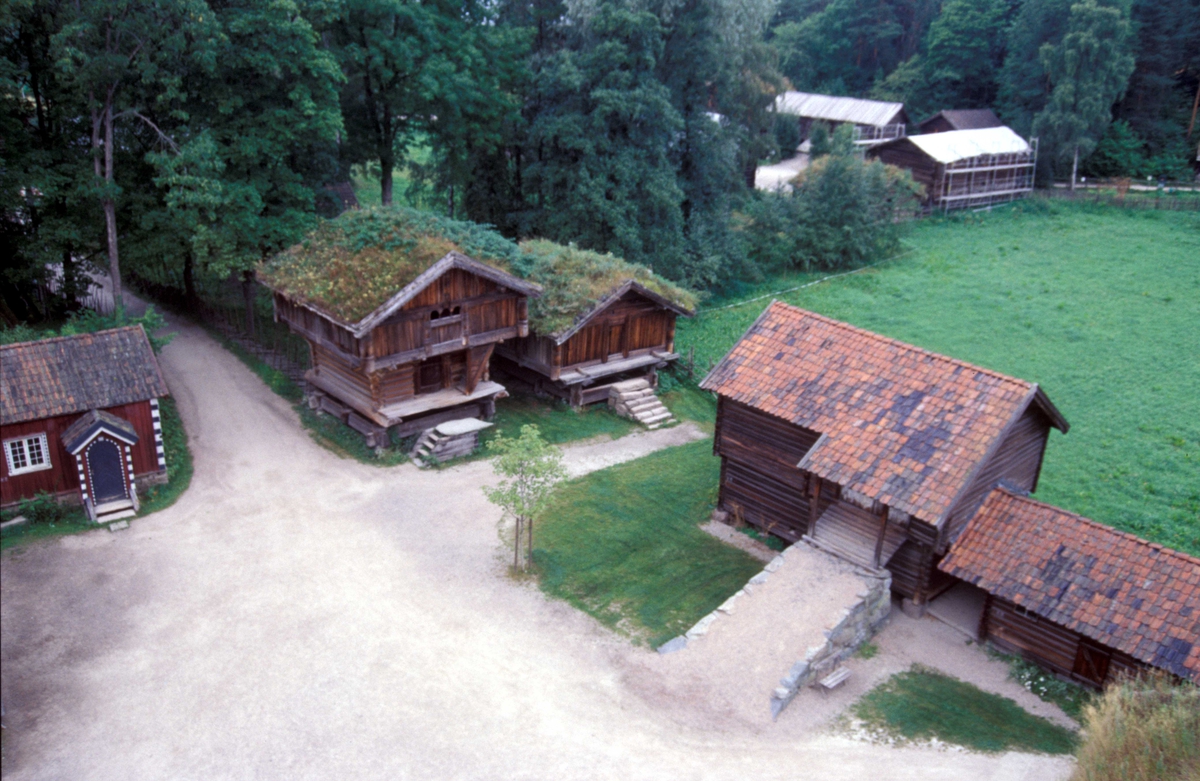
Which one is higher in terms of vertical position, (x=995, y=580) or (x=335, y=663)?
(x=995, y=580)

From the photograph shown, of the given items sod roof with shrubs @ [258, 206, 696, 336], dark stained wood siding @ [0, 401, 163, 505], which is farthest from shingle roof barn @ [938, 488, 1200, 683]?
dark stained wood siding @ [0, 401, 163, 505]

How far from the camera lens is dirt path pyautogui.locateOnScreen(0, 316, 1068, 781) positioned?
1614 cm

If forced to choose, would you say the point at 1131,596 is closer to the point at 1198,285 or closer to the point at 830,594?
the point at 830,594

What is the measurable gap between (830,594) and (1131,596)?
5.75 metres

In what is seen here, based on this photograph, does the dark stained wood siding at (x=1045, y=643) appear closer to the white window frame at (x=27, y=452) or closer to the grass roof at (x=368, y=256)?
the grass roof at (x=368, y=256)

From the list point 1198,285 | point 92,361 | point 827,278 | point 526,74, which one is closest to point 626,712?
point 92,361

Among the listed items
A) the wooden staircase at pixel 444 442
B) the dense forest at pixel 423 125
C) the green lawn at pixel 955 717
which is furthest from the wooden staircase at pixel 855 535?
the dense forest at pixel 423 125

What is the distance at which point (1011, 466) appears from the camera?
21.3 metres

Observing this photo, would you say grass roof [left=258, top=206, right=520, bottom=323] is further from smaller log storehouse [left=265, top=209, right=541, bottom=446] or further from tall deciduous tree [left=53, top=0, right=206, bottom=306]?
tall deciduous tree [left=53, top=0, right=206, bottom=306]

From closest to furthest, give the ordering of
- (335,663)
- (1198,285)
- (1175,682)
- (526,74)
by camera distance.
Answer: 1. (1175,682)
2. (335,663)
3. (526,74)
4. (1198,285)

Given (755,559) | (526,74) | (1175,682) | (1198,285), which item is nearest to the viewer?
(1175,682)

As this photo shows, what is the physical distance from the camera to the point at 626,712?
17391 millimetres

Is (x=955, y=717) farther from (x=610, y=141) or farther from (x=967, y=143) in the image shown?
(x=967, y=143)

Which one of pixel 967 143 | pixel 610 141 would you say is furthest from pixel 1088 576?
pixel 967 143
